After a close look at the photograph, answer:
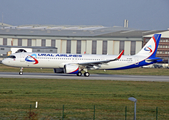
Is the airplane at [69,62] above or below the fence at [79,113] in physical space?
above

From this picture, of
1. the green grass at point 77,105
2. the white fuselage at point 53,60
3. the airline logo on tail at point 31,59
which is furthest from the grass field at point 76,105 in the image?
the white fuselage at point 53,60

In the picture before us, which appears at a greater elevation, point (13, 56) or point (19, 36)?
point (19, 36)

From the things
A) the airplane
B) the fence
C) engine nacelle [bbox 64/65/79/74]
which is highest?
the airplane

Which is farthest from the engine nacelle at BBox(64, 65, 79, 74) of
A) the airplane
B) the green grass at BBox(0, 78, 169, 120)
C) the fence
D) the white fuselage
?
the fence

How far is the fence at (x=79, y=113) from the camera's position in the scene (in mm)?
16203

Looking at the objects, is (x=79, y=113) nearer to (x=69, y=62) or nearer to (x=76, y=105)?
(x=76, y=105)

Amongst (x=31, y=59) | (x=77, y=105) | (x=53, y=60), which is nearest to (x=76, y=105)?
(x=77, y=105)

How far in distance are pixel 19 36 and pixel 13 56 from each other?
6066cm

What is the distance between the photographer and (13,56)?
151 feet

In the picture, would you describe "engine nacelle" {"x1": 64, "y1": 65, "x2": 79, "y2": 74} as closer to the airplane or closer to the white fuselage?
the airplane

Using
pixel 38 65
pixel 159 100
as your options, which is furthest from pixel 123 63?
pixel 159 100

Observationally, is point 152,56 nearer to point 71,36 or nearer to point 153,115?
point 153,115

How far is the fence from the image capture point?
16203mm

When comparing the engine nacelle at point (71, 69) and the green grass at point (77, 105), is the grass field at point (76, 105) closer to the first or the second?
the green grass at point (77, 105)
